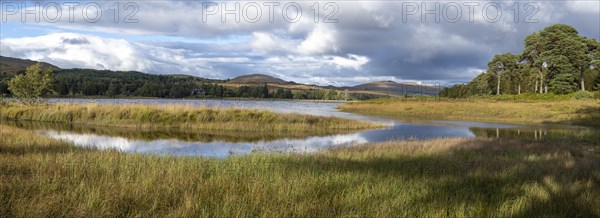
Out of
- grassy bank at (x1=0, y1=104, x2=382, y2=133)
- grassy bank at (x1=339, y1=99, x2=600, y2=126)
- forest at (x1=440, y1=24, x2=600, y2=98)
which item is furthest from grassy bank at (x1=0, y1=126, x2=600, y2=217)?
forest at (x1=440, y1=24, x2=600, y2=98)

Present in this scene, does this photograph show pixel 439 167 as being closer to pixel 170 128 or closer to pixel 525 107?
pixel 170 128

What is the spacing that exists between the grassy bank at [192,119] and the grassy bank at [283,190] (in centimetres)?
1974

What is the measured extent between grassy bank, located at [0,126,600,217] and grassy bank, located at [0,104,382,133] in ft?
64.8

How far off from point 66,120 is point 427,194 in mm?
34860

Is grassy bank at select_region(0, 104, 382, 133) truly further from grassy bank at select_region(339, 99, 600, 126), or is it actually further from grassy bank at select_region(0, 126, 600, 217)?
grassy bank at select_region(339, 99, 600, 126)

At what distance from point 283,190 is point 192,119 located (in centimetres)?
2583

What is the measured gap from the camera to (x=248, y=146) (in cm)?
2122

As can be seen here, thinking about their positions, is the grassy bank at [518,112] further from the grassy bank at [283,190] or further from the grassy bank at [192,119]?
the grassy bank at [283,190]

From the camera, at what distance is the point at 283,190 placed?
24.6ft

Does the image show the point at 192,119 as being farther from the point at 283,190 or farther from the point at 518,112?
the point at 518,112

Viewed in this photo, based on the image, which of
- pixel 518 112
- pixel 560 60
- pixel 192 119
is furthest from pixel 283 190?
pixel 560 60

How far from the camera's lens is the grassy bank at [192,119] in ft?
101

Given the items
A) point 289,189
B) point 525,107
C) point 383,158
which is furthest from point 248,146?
point 525,107

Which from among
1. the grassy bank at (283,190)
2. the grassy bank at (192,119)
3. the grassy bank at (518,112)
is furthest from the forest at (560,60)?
the grassy bank at (283,190)
